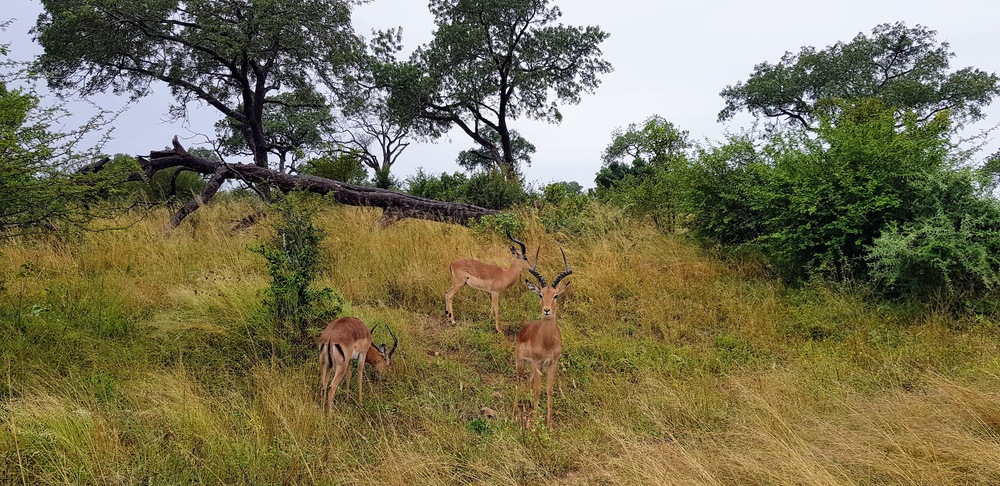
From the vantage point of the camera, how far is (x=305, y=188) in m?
9.95

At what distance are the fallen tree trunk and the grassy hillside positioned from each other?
1.90 metres

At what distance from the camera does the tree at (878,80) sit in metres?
21.5

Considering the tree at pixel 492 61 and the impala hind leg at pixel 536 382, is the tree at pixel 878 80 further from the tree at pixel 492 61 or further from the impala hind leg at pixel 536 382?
the impala hind leg at pixel 536 382

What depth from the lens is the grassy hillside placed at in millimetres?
3381

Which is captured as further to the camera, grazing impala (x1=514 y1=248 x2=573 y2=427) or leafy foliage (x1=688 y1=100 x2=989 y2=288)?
leafy foliage (x1=688 y1=100 x2=989 y2=288)

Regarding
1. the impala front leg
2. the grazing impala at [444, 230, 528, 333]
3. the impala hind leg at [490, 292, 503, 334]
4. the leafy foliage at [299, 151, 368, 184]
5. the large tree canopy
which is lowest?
the impala front leg

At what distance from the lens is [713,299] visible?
7285 mm

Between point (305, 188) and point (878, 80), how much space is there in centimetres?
2554

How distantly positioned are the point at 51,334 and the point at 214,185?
544 cm

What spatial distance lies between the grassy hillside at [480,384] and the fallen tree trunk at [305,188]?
1.90 meters

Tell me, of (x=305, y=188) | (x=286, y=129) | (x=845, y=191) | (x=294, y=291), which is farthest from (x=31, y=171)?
(x=286, y=129)

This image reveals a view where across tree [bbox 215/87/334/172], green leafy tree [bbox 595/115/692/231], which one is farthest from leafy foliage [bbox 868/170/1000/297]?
tree [bbox 215/87/334/172]

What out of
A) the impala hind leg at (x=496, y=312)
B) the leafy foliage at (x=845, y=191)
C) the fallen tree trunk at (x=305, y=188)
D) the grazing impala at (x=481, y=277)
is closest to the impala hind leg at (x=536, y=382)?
the impala hind leg at (x=496, y=312)

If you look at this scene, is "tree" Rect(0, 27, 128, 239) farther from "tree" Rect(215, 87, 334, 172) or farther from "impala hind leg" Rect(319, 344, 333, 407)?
"tree" Rect(215, 87, 334, 172)
